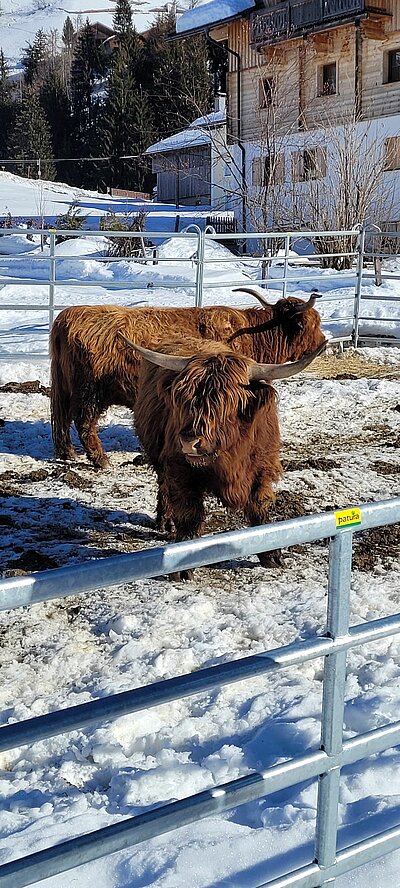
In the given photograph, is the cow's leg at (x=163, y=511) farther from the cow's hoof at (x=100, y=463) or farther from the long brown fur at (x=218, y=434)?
the cow's hoof at (x=100, y=463)

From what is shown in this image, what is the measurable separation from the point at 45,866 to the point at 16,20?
199 meters

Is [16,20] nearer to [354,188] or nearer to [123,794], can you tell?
[354,188]

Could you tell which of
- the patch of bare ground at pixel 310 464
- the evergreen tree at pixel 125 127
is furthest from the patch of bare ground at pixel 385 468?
the evergreen tree at pixel 125 127

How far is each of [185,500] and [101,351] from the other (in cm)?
253

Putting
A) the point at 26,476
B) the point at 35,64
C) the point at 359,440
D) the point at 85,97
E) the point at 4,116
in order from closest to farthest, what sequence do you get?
the point at 26,476, the point at 359,440, the point at 85,97, the point at 4,116, the point at 35,64

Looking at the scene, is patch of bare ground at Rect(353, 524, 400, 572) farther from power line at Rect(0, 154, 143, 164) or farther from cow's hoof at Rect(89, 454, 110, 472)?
power line at Rect(0, 154, 143, 164)

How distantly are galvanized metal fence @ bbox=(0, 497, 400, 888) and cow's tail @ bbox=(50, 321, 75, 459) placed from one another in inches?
212

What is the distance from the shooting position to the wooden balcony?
2583 cm

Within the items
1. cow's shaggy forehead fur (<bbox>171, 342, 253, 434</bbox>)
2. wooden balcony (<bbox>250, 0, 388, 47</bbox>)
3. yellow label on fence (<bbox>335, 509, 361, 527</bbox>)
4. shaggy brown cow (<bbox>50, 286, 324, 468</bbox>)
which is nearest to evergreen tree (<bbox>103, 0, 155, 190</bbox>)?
wooden balcony (<bbox>250, 0, 388, 47</bbox>)

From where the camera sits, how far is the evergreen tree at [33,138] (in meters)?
55.1

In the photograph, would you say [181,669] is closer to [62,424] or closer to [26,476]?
[26,476]

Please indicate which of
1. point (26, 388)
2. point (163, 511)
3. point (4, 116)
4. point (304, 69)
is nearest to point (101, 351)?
point (163, 511)

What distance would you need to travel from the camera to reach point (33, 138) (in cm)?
5531

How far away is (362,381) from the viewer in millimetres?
9664
